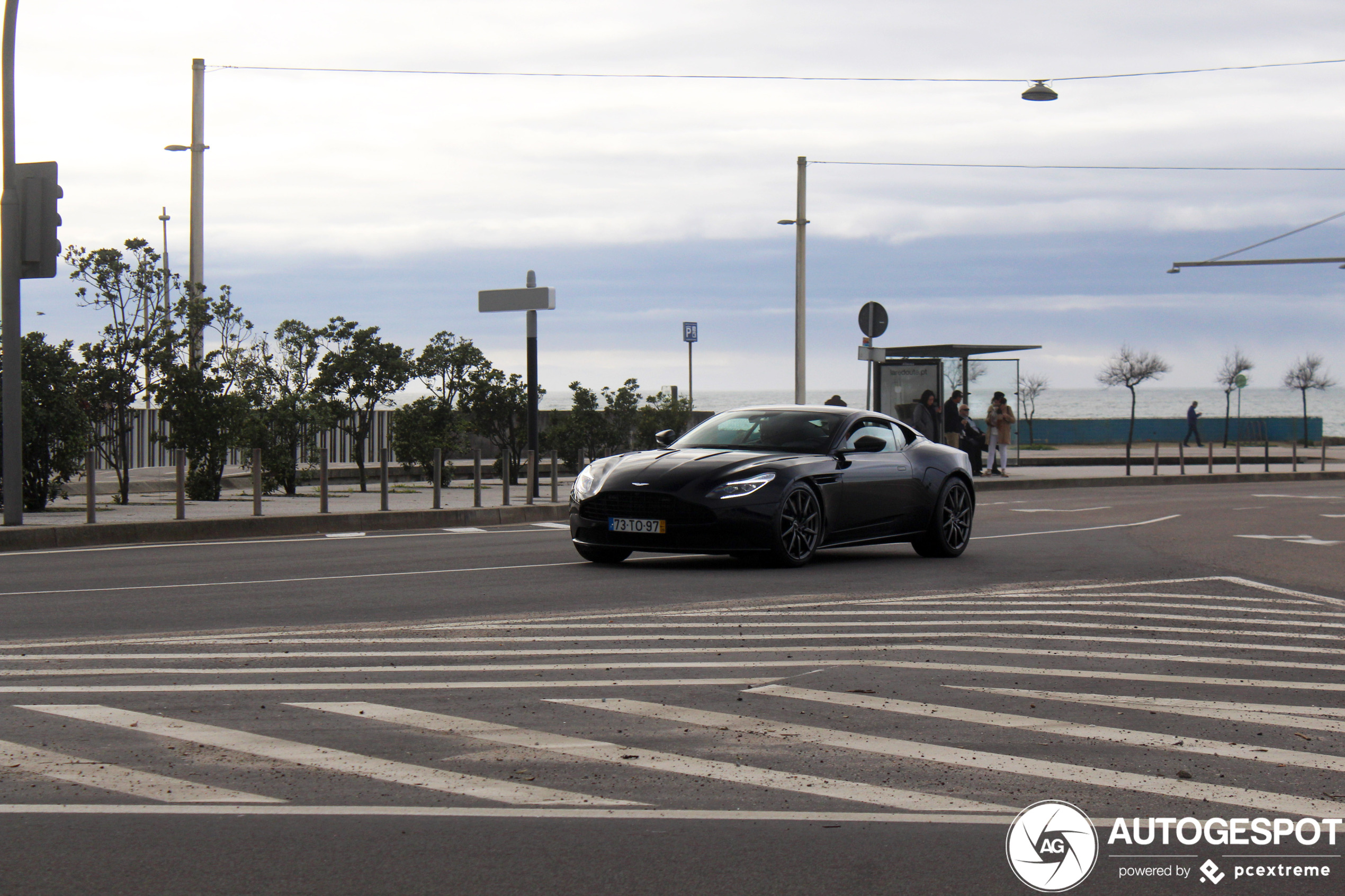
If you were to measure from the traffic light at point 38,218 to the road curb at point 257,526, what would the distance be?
2.84m

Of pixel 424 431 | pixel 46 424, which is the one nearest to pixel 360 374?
pixel 424 431

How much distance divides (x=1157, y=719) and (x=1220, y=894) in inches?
84.6

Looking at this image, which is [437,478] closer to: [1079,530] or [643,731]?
[1079,530]

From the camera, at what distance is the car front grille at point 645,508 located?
11.9 meters

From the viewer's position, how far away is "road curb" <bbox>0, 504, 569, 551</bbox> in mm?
15359

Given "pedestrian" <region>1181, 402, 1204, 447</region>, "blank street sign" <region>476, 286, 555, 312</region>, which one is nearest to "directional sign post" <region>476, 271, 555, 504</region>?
"blank street sign" <region>476, 286, 555, 312</region>

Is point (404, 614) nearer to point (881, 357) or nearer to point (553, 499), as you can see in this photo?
point (553, 499)

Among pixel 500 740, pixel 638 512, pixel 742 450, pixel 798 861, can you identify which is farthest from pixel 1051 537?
pixel 798 861

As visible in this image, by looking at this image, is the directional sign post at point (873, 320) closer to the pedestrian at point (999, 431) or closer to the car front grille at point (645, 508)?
the pedestrian at point (999, 431)

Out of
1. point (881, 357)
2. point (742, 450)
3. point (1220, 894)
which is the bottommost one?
point (1220, 894)

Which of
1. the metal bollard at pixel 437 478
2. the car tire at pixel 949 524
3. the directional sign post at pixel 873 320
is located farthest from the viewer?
the directional sign post at pixel 873 320

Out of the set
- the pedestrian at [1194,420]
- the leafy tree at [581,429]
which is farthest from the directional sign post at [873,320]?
the pedestrian at [1194,420]

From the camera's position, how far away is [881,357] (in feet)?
86.6

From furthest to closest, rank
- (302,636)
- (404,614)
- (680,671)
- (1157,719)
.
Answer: (404,614), (302,636), (680,671), (1157,719)
